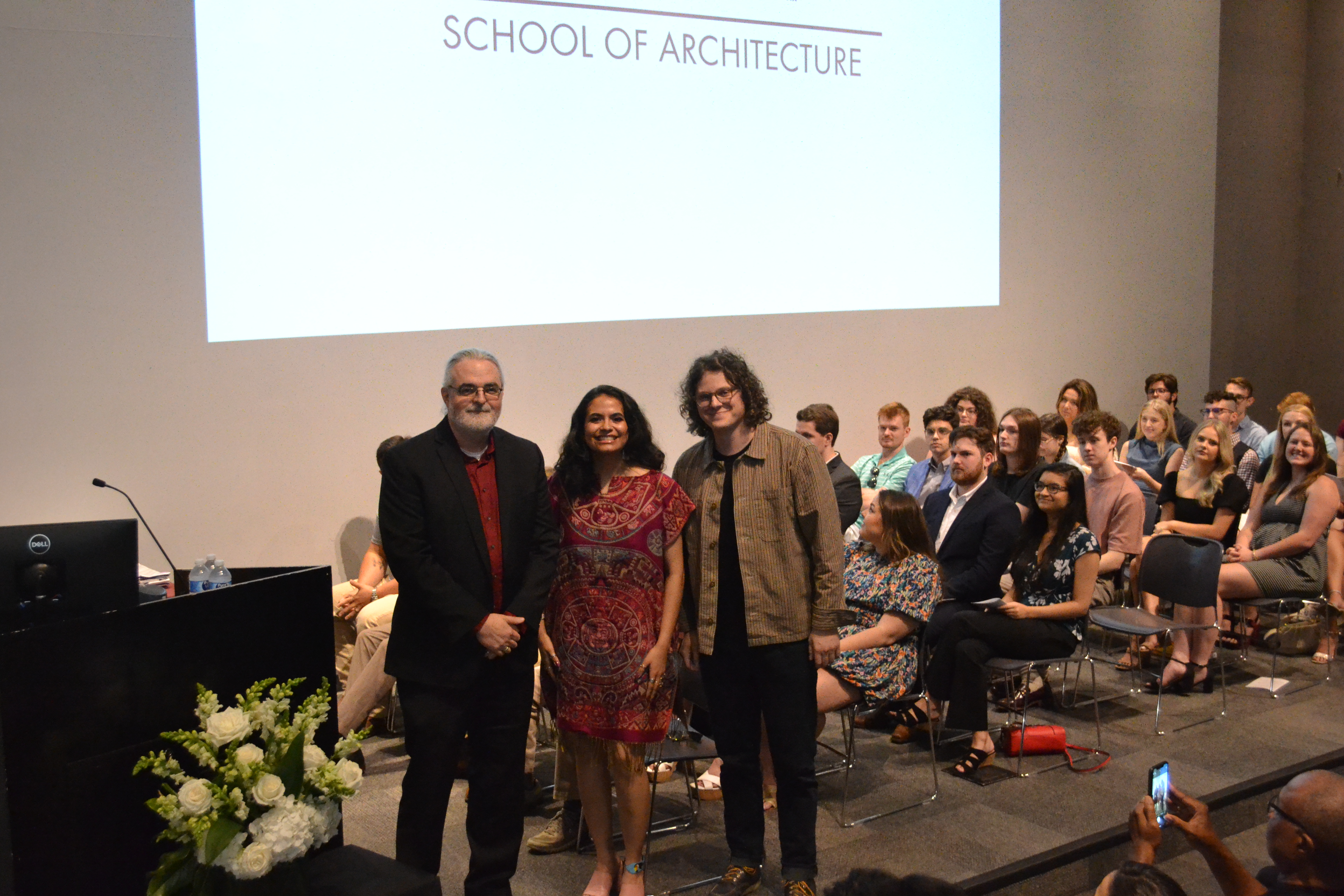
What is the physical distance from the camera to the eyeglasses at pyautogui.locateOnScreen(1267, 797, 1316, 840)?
1.90 meters

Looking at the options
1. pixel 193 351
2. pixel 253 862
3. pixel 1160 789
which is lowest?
pixel 1160 789

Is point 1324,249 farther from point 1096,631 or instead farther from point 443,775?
point 443,775

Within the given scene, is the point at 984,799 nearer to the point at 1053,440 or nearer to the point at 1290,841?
the point at 1290,841

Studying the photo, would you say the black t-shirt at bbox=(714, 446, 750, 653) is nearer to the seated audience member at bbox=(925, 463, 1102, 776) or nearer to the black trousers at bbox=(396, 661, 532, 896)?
the black trousers at bbox=(396, 661, 532, 896)

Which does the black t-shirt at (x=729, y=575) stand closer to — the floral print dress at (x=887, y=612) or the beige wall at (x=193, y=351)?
the floral print dress at (x=887, y=612)

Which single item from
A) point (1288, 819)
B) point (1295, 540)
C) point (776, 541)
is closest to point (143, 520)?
point (776, 541)

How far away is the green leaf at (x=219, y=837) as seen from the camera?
5.51 ft

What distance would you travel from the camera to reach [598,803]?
279cm

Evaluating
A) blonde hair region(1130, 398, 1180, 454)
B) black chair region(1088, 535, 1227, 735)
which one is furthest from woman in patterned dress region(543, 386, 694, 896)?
blonde hair region(1130, 398, 1180, 454)

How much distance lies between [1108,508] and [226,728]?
4.03 metres

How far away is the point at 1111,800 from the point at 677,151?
341 cm

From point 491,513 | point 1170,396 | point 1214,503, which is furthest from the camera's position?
point 1170,396

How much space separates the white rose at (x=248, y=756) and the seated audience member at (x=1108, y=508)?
12.5ft

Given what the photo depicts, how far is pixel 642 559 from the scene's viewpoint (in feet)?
8.95
